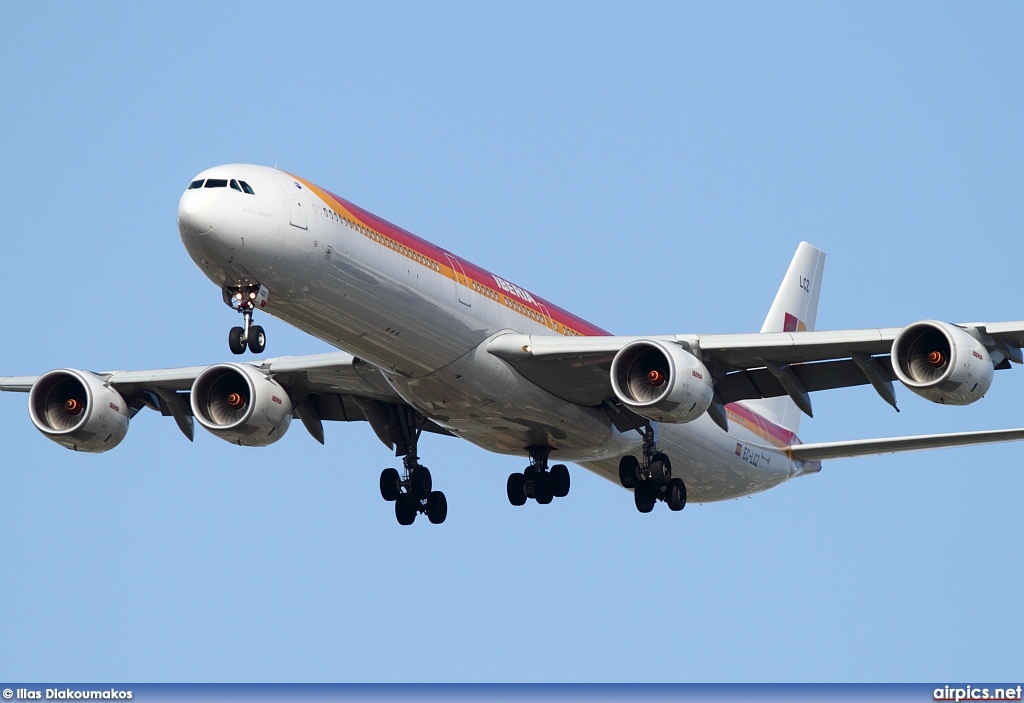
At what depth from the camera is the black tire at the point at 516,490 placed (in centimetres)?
3928

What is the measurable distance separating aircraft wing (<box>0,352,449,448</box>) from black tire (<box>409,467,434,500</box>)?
0.96 metres

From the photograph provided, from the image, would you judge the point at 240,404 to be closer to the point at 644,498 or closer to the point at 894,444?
the point at 644,498

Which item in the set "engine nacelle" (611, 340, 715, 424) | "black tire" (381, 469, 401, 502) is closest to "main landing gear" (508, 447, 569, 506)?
"black tire" (381, 469, 401, 502)

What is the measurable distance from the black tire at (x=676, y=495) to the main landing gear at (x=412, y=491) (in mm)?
5531

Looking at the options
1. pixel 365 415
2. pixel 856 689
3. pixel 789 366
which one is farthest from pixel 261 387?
pixel 856 689

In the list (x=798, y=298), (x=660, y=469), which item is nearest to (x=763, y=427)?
(x=660, y=469)

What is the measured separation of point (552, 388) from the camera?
3650 centimetres

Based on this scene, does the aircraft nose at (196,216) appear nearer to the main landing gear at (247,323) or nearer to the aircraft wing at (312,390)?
the main landing gear at (247,323)

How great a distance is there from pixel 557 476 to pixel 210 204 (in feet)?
39.5

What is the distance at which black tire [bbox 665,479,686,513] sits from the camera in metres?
39.4

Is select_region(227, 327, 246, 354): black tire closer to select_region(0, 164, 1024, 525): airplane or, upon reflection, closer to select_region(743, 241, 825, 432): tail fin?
select_region(0, 164, 1024, 525): airplane

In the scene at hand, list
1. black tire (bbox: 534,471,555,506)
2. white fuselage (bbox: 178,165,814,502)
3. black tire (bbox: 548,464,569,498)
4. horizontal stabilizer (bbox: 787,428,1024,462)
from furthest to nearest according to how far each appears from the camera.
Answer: black tire (bbox: 548,464,569,498) → black tire (bbox: 534,471,555,506) → horizontal stabilizer (bbox: 787,428,1024,462) → white fuselage (bbox: 178,165,814,502)

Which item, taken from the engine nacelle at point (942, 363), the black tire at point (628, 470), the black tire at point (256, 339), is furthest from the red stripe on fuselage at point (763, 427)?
the black tire at point (256, 339)

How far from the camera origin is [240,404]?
3753cm
